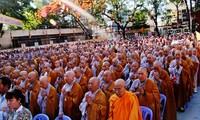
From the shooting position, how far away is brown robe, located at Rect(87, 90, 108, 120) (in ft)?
15.3

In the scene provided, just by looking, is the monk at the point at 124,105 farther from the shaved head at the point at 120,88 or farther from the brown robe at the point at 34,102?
the brown robe at the point at 34,102

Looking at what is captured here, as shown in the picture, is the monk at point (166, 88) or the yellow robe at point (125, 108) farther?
the monk at point (166, 88)

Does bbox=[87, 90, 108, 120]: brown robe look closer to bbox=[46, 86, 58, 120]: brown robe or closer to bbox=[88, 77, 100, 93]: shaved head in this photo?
bbox=[88, 77, 100, 93]: shaved head

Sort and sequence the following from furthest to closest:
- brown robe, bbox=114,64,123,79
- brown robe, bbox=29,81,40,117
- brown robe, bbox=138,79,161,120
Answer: brown robe, bbox=114,64,123,79 → brown robe, bbox=29,81,40,117 → brown robe, bbox=138,79,161,120

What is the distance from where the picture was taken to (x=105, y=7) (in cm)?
2939

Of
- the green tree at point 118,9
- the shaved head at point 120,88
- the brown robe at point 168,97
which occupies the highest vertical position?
the green tree at point 118,9

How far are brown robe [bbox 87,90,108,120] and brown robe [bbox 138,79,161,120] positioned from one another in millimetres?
813

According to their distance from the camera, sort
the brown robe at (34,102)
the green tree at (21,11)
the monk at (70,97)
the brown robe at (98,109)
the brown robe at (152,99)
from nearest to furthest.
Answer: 1. the brown robe at (98,109)
2. the brown robe at (152,99)
3. the monk at (70,97)
4. the brown robe at (34,102)
5. the green tree at (21,11)

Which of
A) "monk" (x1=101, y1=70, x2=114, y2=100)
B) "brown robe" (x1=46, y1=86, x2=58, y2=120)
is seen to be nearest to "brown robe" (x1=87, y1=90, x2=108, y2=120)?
"monk" (x1=101, y1=70, x2=114, y2=100)

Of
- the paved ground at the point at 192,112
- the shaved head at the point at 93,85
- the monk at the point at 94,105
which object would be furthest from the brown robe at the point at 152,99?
the paved ground at the point at 192,112

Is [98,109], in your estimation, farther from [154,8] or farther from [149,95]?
[154,8]

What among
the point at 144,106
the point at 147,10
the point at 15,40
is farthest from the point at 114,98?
the point at 15,40

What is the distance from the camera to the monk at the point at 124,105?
4160 mm

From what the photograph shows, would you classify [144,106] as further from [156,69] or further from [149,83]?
[156,69]
